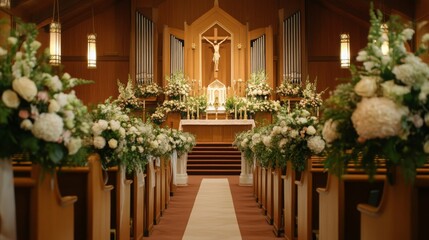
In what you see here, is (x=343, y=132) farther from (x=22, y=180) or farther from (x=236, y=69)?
(x=236, y=69)

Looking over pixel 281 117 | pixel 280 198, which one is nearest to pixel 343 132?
pixel 281 117

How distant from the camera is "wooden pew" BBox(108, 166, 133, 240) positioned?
5.47 metres

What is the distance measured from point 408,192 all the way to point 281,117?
118 inches

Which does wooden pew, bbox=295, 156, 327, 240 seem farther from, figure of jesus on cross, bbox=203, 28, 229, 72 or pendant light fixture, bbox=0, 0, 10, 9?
figure of jesus on cross, bbox=203, 28, 229, 72

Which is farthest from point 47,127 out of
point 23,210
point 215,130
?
point 215,130

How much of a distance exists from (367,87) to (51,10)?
13.3m

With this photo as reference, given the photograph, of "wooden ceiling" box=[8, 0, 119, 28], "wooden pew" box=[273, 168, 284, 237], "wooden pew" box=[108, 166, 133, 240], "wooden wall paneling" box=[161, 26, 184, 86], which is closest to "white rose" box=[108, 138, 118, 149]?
"wooden pew" box=[108, 166, 133, 240]

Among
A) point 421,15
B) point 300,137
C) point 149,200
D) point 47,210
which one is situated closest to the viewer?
point 47,210

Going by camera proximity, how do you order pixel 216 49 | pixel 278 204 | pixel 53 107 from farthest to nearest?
pixel 216 49
pixel 278 204
pixel 53 107

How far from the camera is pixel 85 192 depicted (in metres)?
4.51

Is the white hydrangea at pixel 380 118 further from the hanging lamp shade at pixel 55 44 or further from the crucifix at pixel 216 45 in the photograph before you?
the crucifix at pixel 216 45

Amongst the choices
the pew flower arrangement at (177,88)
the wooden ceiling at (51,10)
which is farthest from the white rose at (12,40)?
the pew flower arrangement at (177,88)

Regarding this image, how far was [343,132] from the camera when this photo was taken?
125 inches

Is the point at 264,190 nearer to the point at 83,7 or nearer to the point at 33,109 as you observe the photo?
the point at 33,109
